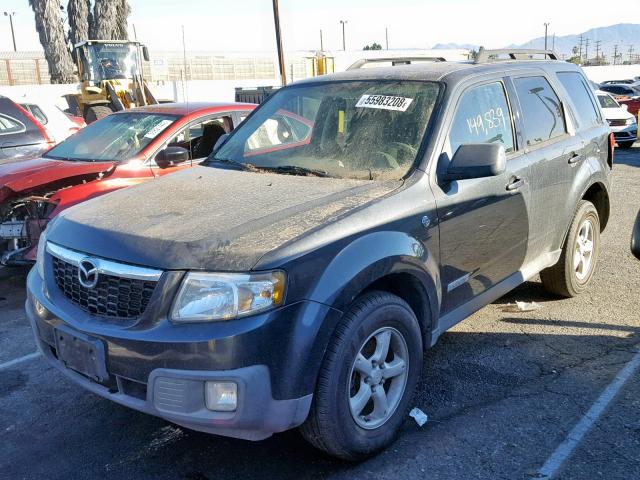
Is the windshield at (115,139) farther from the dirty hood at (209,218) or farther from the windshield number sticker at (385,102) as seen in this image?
the windshield number sticker at (385,102)

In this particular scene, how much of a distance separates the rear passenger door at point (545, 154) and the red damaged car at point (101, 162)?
268cm

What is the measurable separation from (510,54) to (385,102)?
5.05 feet

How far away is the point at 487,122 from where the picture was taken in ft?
13.2

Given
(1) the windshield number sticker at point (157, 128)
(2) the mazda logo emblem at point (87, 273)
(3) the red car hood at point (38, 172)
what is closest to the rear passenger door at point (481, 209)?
(2) the mazda logo emblem at point (87, 273)

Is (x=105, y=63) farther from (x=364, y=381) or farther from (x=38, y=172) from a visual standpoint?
(x=364, y=381)

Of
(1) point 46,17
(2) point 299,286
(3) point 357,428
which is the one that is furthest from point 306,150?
(1) point 46,17

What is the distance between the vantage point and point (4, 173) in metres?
6.09

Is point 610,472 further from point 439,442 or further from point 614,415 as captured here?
point 439,442

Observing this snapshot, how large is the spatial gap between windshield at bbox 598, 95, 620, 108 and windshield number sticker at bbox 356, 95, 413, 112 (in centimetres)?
1552

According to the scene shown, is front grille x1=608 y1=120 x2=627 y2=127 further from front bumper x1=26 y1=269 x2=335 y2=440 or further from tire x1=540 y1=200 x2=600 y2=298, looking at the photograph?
front bumper x1=26 y1=269 x2=335 y2=440

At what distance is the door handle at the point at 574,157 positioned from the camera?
4700mm

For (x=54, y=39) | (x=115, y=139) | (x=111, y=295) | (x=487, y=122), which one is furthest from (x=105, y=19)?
(x=111, y=295)

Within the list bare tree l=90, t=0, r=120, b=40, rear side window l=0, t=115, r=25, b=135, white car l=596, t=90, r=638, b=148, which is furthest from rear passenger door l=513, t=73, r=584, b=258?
bare tree l=90, t=0, r=120, b=40

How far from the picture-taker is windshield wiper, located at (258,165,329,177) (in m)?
3.74
